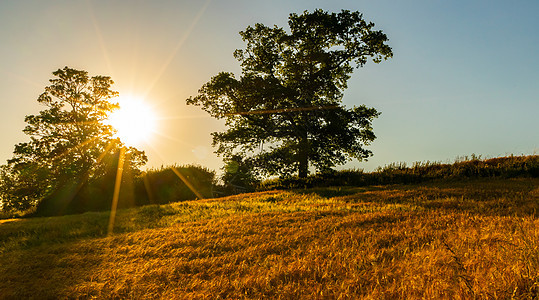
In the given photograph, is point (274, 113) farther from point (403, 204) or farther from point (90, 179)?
point (90, 179)

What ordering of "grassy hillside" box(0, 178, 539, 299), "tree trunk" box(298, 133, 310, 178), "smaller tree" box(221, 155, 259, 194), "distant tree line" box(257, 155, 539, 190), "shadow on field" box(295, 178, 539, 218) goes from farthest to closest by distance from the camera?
"smaller tree" box(221, 155, 259, 194), "tree trunk" box(298, 133, 310, 178), "distant tree line" box(257, 155, 539, 190), "shadow on field" box(295, 178, 539, 218), "grassy hillside" box(0, 178, 539, 299)

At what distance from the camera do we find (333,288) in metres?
3.91

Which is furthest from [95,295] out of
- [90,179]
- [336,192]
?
[90,179]

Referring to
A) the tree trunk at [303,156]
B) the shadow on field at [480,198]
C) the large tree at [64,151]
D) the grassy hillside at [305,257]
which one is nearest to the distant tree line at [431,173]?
the tree trunk at [303,156]

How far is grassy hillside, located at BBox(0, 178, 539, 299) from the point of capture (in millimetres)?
3848

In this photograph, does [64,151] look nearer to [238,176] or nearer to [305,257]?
[238,176]

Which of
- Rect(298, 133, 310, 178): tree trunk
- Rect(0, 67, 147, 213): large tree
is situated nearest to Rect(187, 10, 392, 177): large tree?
Rect(298, 133, 310, 178): tree trunk

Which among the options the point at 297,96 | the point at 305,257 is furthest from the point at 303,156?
the point at 305,257

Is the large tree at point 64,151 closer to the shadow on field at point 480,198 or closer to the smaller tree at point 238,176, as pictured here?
the smaller tree at point 238,176

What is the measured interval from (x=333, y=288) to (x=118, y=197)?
23.9 meters

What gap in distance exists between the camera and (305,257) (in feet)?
17.2

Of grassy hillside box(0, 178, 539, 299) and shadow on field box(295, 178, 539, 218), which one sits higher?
shadow on field box(295, 178, 539, 218)

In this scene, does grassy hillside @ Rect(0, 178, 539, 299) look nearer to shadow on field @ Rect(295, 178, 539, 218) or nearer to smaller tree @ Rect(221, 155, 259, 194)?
shadow on field @ Rect(295, 178, 539, 218)

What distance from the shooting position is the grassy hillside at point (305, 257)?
3.85m
